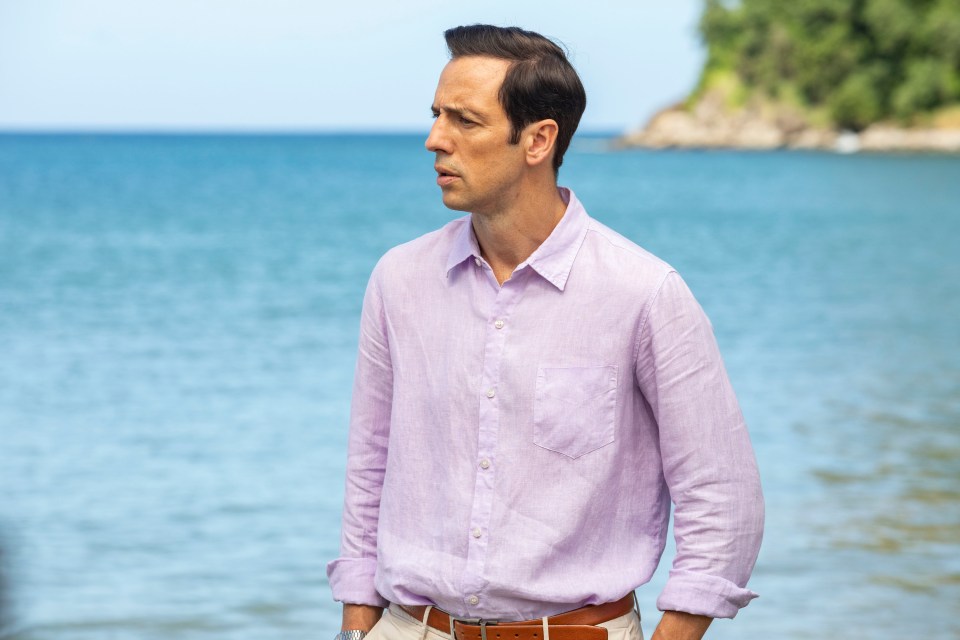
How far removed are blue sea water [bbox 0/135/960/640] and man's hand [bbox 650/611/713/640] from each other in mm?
3735

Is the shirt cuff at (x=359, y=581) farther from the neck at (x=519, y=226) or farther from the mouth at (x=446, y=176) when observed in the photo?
the mouth at (x=446, y=176)

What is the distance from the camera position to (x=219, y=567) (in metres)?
7.07

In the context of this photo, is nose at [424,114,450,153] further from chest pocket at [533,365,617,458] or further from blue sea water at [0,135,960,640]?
blue sea water at [0,135,960,640]

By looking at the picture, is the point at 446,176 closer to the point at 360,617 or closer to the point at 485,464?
the point at 485,464

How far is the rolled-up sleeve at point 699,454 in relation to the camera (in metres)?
2.28

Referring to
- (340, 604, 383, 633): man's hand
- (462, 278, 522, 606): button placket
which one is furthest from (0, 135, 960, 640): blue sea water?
(462, 278, 522, 606): button placket

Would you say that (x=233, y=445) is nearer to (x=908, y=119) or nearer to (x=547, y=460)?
(x=547, y=460)

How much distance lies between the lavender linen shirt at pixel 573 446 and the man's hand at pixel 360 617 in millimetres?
174

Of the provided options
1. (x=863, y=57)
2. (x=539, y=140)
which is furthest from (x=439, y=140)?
(x=863, y=57)

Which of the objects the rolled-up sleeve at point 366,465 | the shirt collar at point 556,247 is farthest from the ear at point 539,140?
the rolled-up sleeve at point 366,465

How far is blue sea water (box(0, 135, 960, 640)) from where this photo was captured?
653cm

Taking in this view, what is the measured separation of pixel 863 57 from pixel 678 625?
86282mm

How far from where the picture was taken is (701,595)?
2.28 metres

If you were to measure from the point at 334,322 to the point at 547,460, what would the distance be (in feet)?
52.5
